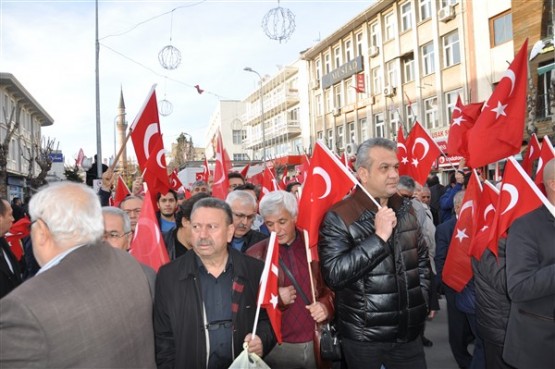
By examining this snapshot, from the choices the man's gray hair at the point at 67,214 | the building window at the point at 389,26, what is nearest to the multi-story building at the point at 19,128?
the building window at the point at 389,26

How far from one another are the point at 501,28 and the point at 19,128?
112ft

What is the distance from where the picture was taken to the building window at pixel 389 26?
32.7 metres

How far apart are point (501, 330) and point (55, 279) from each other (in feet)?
10.8

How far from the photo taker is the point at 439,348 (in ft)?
21.5

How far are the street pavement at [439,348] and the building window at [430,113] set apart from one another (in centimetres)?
2253

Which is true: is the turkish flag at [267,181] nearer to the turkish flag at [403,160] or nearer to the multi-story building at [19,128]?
the turkish flag at [403,160]

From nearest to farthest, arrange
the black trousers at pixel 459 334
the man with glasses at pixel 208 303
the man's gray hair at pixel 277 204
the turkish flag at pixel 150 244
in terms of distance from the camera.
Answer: the man with glasses at pixel 208 303
the man's gray hair at pixel 277 204
the turkish flag at pixel 150 244
the black trousers at pixel 459 334

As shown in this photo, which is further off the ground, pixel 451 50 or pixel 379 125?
pixel 451 50

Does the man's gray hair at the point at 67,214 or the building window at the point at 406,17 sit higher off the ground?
the building window at the point at 406,17

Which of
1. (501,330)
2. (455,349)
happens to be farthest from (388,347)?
(455,349)

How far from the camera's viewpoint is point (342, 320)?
3.54m

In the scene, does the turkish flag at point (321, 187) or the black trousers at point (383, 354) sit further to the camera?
the turkish flag at point (321, 187)

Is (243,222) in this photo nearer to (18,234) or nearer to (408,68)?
(18,234)

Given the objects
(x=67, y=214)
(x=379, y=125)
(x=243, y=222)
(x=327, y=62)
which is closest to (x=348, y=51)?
(x=327, y=62)
